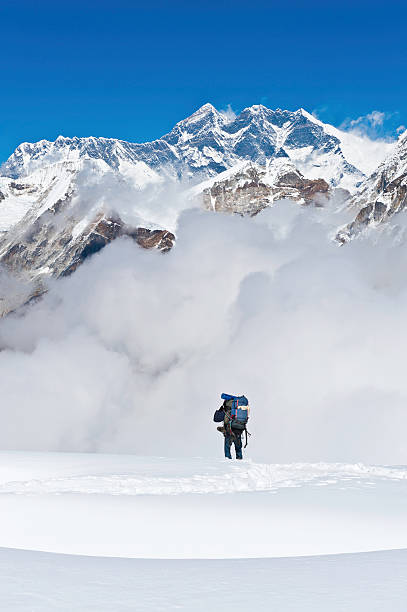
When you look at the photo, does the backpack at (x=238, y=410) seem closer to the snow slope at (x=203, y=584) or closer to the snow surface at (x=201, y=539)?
the snow surface at (x=201, y=539)

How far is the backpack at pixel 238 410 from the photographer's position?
33.1 meters

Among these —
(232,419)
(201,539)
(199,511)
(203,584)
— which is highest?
(232,419)

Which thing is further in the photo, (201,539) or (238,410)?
(238,410)

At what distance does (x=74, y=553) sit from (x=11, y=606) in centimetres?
465

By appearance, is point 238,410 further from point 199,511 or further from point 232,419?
point 199,511

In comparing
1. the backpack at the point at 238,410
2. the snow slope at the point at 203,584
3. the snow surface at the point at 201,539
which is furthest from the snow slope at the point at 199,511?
the backpack at the point at 238,410

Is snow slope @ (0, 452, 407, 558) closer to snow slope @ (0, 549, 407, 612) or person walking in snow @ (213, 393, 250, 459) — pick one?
snow slope @ (0, 549, 407, 612)

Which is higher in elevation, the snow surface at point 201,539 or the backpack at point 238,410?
the backpack at point 238,410

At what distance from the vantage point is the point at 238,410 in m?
33.3

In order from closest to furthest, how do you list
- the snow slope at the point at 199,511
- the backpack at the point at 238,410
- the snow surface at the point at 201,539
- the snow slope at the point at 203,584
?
the snow slope at the point at 203,584 < the snow surface at the point at 201,539 < the snow slope at the point at 199,511 < the backpack at the point at 238,410

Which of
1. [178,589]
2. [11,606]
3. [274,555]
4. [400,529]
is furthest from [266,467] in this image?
[11,606]

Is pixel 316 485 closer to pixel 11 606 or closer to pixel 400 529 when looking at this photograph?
pixel 400 529

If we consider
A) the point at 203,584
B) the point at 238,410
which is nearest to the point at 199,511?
the point at 203,584

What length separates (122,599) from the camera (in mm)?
10930
